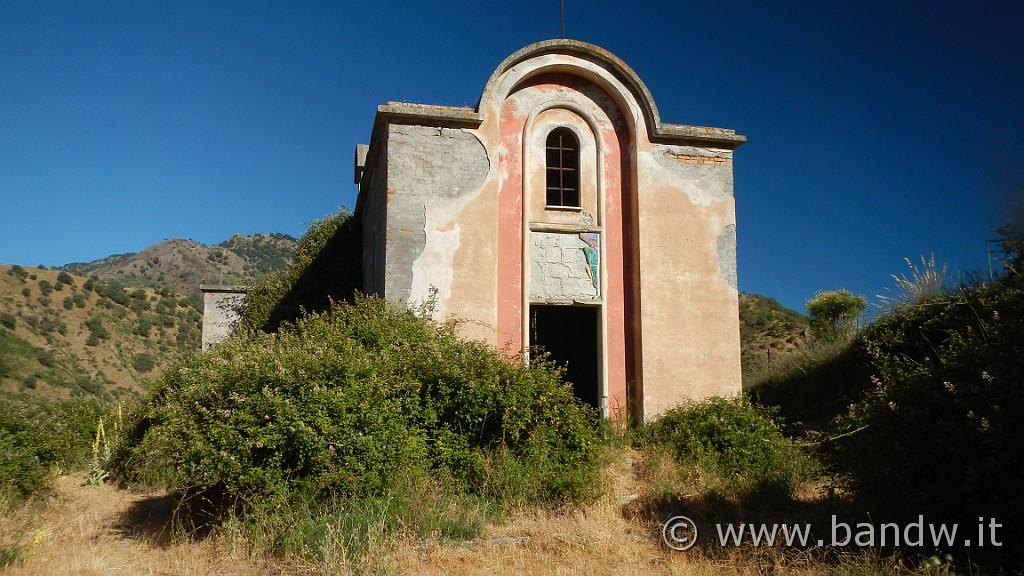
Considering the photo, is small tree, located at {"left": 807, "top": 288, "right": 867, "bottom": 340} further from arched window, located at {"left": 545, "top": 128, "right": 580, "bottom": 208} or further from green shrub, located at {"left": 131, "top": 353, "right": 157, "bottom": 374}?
green shrub, located at {"left": 131, "top": 353, "right": 157, "bottom": 374}

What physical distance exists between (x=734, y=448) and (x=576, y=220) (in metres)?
4.97

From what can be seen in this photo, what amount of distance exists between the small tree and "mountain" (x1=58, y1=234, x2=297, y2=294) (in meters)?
57.9

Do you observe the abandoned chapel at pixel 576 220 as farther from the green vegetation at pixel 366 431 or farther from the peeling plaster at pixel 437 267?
the green vegetation at pixel 366 431

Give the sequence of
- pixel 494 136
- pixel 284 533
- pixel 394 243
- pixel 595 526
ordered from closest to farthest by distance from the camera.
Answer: pixel 284 533 < pixel 595 526 < pixel 394 243 < pixel 494 136

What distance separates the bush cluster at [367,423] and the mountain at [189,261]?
6321 centimetres

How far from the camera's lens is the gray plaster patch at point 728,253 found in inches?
501

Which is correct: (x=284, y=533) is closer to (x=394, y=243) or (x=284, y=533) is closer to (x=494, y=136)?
(x=394, y=243)

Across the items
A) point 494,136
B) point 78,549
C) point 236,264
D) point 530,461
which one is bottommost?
point 78,549

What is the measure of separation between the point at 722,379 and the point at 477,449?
575 cm

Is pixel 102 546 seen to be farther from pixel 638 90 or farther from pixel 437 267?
pixel 638 90

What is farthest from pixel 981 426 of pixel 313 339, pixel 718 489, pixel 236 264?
pixel 236 264

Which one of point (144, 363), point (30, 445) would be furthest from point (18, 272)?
point (30, 445)

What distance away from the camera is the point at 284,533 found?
694cm

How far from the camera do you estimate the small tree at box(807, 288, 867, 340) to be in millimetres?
18531
